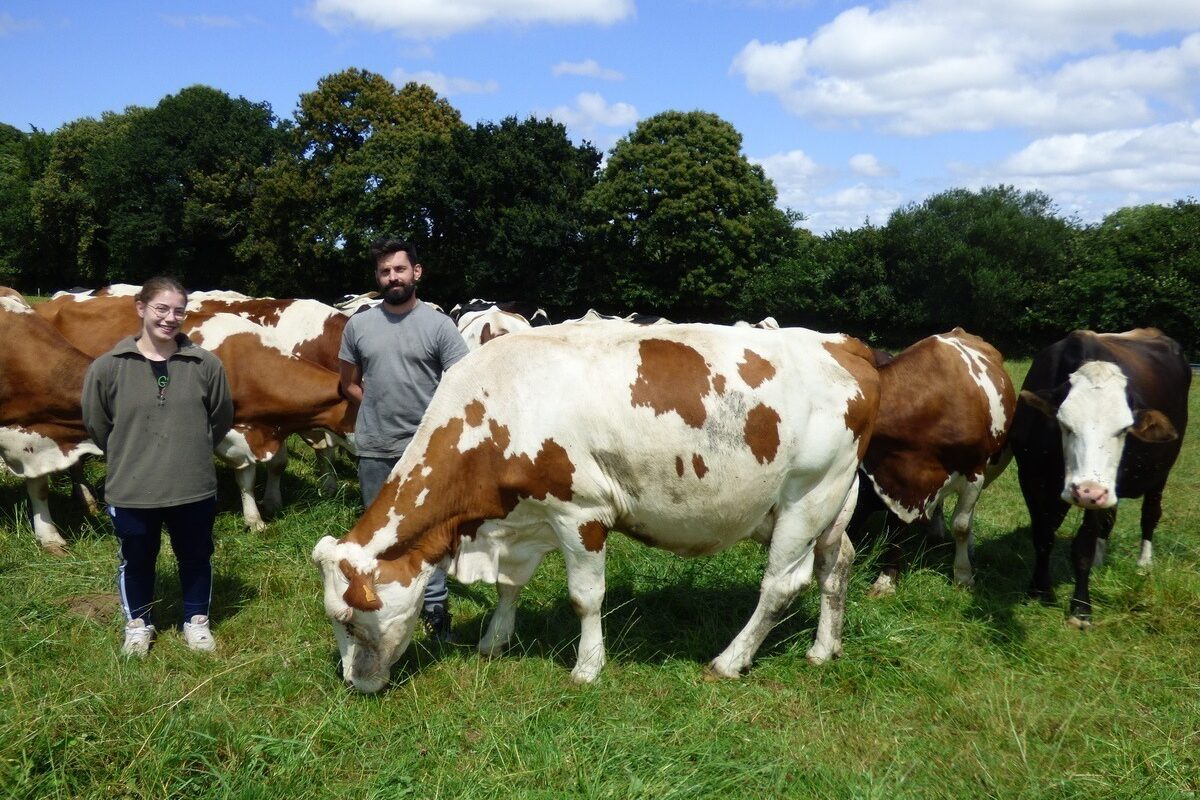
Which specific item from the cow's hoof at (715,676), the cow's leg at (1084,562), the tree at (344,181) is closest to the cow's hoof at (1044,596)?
the cow's leg at (1084,562)

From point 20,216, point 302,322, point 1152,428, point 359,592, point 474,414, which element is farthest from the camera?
point 20,216

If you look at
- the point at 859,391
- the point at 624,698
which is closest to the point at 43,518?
the point at 624,698

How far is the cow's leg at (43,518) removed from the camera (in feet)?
22.0

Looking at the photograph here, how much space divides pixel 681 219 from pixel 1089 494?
3185 cm

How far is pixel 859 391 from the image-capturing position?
4.98 m

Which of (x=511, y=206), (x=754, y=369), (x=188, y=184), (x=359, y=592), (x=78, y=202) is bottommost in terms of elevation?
(x=359, y=592)

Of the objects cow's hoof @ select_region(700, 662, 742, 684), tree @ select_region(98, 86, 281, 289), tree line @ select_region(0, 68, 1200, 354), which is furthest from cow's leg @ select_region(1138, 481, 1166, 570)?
tree @ select_region(98, 86, 281, 289)

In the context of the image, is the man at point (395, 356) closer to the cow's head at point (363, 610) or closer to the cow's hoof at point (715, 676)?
the cow's head at point (363, 610)

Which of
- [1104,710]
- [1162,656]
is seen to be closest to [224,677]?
[1104,710]

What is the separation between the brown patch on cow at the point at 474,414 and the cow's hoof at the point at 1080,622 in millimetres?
4518

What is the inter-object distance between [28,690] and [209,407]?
1.68 meters

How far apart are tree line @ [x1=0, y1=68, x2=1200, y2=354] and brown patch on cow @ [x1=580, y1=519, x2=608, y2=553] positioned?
31.6m

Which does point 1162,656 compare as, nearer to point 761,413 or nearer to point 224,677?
point 761,413

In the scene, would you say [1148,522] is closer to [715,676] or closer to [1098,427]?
[1098,427]
